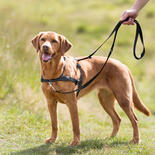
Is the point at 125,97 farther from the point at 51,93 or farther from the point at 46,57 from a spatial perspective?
the point at 46,57

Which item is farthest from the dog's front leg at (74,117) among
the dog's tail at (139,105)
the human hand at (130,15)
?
the human hand at (130,15)

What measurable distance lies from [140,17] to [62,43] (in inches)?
575

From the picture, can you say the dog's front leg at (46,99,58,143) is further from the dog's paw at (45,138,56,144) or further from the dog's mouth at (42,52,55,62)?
the dog's mouth at (42,52,55,62)

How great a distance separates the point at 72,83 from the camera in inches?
213

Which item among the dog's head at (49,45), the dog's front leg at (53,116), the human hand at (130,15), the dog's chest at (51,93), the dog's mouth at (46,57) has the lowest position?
the dog's front leg at (53,116)

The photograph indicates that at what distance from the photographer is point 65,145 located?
566 centimetres

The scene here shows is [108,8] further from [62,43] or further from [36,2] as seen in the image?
[62,43]

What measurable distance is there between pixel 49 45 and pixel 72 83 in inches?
28.8

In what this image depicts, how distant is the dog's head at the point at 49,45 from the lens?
16.6 ft

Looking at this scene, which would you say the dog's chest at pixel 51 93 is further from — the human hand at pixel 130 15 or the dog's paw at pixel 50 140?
the human hand at pixel 130 15

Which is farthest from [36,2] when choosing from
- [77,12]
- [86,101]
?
[86,101]

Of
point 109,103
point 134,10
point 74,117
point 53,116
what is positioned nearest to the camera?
point 134,10

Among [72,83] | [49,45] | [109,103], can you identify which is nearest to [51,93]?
[72,83]

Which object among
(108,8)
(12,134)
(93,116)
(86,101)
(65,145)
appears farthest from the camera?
(108,8)
